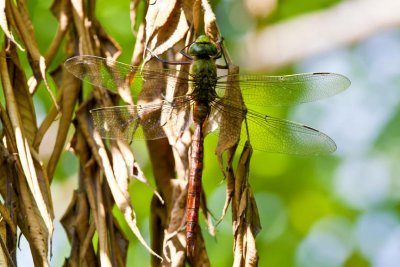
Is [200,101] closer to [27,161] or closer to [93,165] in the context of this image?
[93,165]

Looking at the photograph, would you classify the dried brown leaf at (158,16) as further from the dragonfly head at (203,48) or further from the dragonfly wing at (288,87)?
the dragonfly wing at (288,87)

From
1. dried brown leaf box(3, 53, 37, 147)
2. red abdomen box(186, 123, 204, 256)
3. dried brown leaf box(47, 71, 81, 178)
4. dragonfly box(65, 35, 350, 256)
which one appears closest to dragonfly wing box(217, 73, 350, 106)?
dragonfly box(65, 35, 350, 256)

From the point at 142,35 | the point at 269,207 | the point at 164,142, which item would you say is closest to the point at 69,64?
the point at 142,35

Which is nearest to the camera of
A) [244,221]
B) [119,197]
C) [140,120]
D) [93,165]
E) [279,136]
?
[244,221]

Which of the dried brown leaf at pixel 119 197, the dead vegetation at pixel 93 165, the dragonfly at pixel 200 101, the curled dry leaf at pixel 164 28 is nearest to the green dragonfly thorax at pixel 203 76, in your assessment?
the dragonfly at pixel 200 101

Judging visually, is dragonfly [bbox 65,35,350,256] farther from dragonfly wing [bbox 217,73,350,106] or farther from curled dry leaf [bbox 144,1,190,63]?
curled dry leaf [bbox 144,1,190,63]

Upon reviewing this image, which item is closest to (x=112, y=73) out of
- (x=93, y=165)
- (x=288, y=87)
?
(x=93, y=165)

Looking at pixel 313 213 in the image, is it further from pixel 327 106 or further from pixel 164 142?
pixel 164 142
